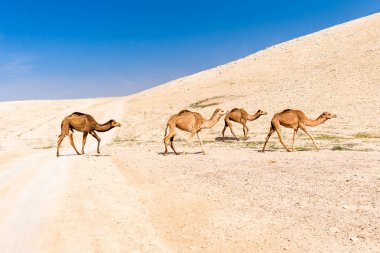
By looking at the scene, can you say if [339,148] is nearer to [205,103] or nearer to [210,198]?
[210,198]

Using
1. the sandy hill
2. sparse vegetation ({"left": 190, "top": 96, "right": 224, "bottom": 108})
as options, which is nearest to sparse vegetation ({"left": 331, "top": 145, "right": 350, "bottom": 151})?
the sandy hill

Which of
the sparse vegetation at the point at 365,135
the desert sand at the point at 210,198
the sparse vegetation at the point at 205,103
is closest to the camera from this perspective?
the desert sand at the point at 210,198

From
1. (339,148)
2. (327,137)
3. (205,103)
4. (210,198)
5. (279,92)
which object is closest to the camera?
(210,198)

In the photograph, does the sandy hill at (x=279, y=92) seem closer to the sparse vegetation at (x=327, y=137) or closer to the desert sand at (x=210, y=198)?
the sparse vegetation at (x=327, y=137)

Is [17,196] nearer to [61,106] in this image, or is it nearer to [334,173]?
[334,173]

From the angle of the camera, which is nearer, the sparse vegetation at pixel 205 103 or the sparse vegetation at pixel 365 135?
the sparse vegetation at pixel 365 135

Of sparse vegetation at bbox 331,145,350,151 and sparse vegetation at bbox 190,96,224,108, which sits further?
sparse vegetation at bbox 190,96,224,108

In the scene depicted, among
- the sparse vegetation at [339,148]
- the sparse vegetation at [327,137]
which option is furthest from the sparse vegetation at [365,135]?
the sparse vegetation at [339,148]

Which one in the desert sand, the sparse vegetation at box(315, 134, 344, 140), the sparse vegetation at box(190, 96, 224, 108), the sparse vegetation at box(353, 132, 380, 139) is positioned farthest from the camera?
the sparse vegetation at box(190, 96, 224, 108)

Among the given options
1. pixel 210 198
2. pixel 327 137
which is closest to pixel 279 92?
pixel 327 137

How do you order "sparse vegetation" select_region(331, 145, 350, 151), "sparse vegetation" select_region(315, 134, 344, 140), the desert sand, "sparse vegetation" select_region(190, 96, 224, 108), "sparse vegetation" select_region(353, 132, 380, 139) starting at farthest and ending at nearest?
"sparse vegetation" select_region(190, 96, 224, 108)
"sparse vegetation" select_region(315, 134, 344, 140)
"sparse vegetation" select_region(353, 132, 380, 139)
"sparse vegetation" select_region(331, 145, 350, 151)
the desert sand

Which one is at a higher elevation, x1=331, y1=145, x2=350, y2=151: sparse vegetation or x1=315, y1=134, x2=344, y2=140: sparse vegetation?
x1=315, y1=134, x2=344, y2=140: sparse vegetation

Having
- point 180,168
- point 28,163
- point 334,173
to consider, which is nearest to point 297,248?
point 334,173

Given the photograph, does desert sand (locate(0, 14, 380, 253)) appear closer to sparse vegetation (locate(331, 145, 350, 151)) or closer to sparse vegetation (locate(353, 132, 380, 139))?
sparse vegetation (locate(331, 145, 350, 151))
